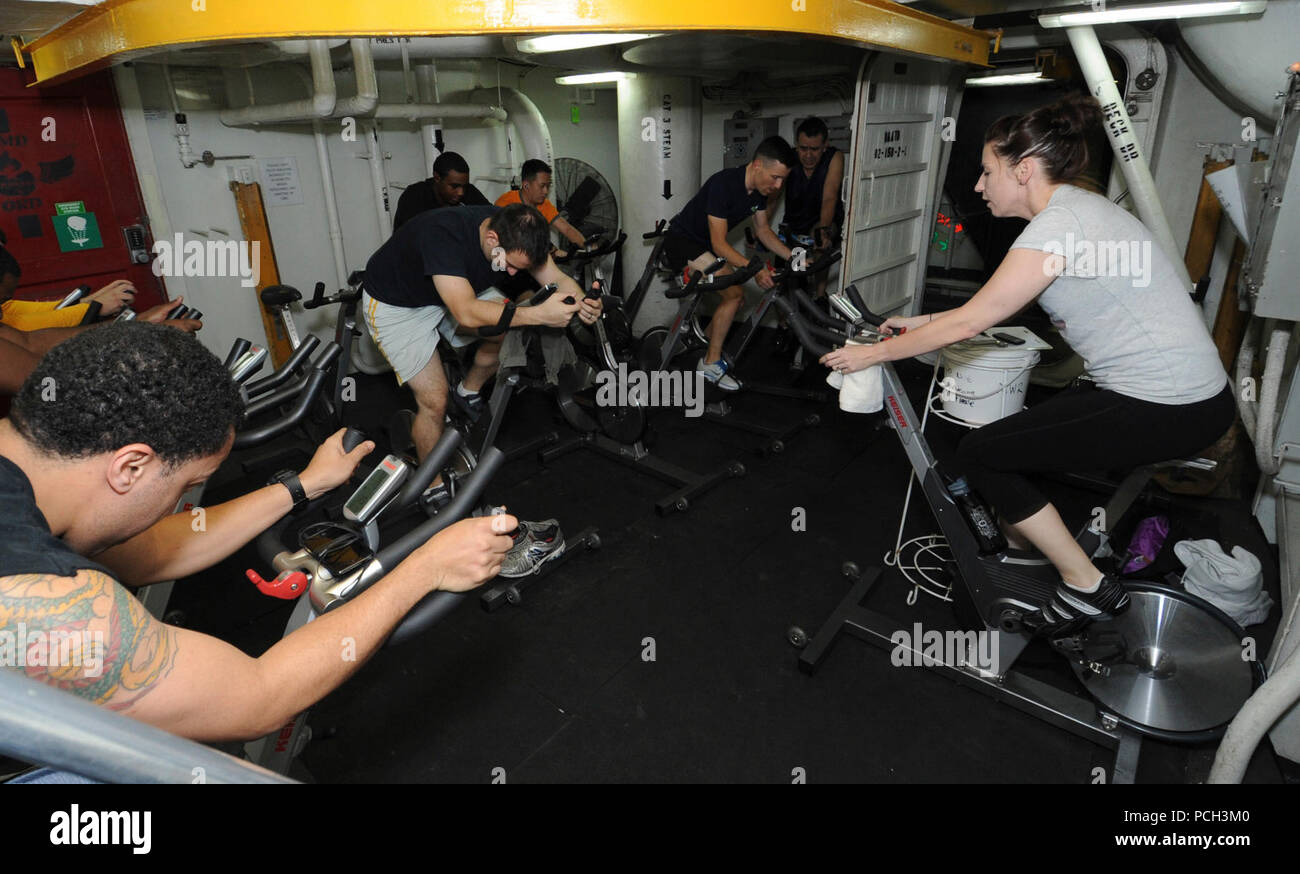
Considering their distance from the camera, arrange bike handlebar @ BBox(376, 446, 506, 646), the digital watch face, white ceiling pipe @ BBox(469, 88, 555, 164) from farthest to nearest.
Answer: white ceiling pipe @ BBox(469, 88, 555, 164) < the digital watch face < bike handlebar @ BBox(376, 446, 506, 646)

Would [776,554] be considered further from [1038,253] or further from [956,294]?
[956,294]

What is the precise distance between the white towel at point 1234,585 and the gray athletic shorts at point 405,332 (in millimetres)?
3202

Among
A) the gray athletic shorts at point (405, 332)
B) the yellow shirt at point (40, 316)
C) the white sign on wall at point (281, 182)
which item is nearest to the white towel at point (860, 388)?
the gray athletic shorts at point (405, 332)

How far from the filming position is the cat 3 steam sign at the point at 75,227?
12.4 feet

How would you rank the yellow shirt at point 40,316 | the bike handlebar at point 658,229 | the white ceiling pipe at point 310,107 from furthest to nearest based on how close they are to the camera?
the bike handlebar at point 658,229 < the white ceiling pipe at point 310,107 < the yellow shirt at point 40,316

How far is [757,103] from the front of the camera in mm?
5617

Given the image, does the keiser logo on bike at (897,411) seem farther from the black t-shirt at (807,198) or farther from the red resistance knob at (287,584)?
the black t-shirt at (807,198)

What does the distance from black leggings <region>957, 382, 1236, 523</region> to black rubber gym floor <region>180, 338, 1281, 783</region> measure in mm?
706

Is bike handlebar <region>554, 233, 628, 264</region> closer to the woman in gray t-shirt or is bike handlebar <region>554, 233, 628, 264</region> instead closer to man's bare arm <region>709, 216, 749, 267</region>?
man's bare arm <region>709, 216, 749, 267</region>

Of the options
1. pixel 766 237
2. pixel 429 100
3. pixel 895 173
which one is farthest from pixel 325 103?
pixel 895 173

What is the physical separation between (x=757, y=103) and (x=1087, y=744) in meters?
5.12

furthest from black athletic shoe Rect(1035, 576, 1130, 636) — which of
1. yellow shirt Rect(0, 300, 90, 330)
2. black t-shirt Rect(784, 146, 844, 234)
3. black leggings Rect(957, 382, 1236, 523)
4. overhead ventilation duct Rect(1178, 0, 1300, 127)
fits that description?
yellow shirt Rect(0, 300, 90, 330)

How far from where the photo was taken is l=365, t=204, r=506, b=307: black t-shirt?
117 inches
